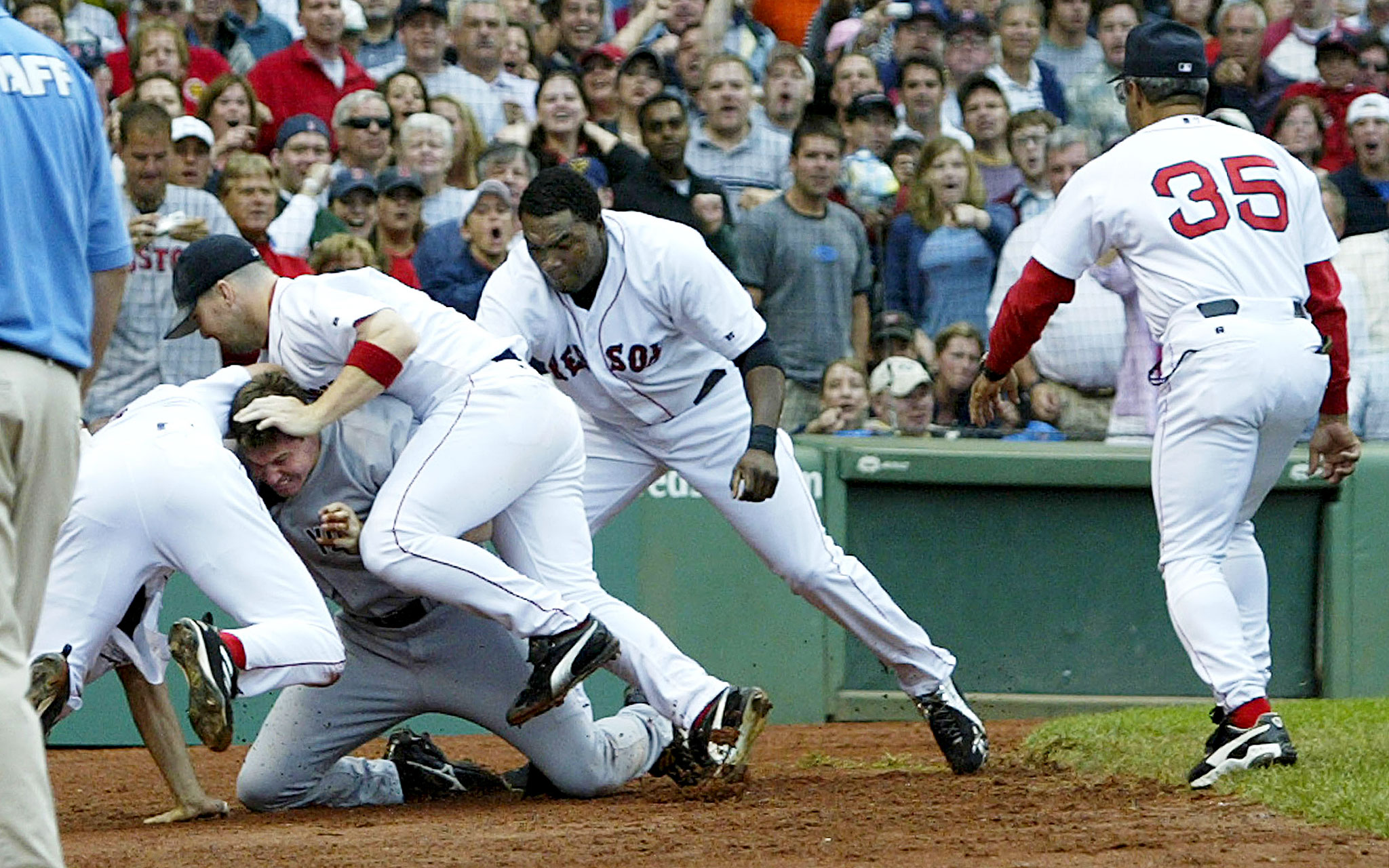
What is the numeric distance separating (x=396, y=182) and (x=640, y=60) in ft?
6.24

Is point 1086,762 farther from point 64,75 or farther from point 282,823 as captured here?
point 64,75

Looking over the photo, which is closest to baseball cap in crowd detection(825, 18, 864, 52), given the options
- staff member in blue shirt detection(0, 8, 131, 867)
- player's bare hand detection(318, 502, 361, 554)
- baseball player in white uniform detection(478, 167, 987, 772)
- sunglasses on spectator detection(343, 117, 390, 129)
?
sunglasses on spectator detection(343, 117, 390, 129)

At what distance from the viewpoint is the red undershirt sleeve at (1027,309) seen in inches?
222

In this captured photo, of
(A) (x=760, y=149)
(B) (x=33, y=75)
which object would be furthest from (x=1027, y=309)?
(A) (x=760, y=149)

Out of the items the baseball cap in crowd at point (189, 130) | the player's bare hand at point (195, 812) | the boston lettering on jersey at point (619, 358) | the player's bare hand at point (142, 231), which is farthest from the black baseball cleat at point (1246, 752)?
the baseball cap in crowd at point (189, 130)

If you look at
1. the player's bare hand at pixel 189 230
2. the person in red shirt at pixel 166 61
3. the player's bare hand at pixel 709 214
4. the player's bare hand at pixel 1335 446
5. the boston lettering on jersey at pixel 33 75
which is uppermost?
the boston lettering on jersey at pixel 33 75

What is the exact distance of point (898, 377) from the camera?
8.67 metres

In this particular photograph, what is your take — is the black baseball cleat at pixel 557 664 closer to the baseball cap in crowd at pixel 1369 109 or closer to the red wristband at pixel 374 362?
the red wristband at pixel 374 362

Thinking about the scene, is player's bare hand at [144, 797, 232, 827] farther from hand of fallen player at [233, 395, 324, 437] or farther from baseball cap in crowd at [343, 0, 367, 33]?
baseball cap in crowd at [343, 0, 367, 33]

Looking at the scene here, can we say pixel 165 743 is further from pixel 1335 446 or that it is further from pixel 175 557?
pixel 1335 446

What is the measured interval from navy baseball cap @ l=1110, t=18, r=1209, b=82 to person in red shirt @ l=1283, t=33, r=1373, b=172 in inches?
227

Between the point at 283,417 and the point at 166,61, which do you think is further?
the point at 166,61

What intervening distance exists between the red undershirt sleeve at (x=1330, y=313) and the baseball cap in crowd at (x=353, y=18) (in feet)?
20.6

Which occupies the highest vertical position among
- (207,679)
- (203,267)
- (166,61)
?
(166,61)
